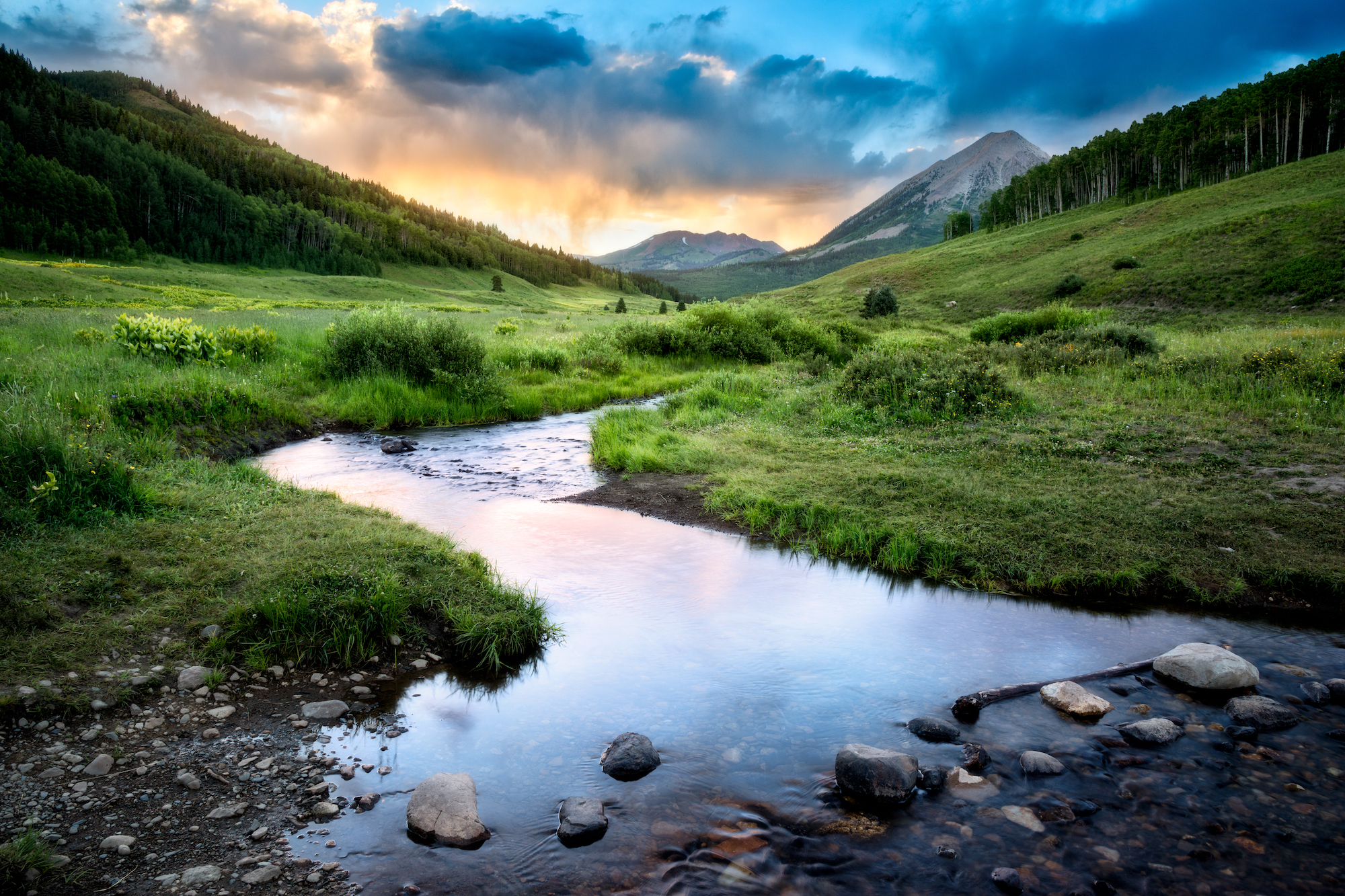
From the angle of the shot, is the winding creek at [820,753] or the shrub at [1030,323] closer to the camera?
the winding creek at [820,753]

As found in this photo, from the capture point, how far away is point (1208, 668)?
5.77 meters

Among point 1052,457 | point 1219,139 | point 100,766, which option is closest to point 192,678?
point 100,766

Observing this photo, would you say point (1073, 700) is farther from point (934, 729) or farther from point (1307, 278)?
point (1307, 278)

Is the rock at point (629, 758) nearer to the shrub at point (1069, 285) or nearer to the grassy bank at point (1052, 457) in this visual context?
the grassy bank at point (1052, 457)

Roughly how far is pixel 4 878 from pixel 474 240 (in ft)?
595

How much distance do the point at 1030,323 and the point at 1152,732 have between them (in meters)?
29.2

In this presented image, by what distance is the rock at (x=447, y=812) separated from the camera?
4105mm

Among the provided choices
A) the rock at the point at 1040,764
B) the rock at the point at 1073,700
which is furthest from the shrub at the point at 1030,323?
the rock at the point at 1040,764

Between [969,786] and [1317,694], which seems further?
[1317,694]

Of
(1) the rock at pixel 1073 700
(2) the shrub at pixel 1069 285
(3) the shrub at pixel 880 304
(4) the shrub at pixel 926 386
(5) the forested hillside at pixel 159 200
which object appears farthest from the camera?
(5) the forested hillside at pixel 159 200

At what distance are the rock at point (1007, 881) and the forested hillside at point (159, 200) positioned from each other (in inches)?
4739

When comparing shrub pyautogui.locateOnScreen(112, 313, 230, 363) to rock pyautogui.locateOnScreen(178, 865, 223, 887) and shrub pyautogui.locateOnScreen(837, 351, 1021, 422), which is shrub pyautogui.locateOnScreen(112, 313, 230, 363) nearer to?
rock pyautogui.locateOnScreen(178, 865, 223, 887)

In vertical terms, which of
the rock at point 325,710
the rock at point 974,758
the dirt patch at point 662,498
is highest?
the dirt patch at point 662,498

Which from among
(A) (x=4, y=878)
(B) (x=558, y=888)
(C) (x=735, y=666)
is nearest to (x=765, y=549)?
(C) (x=735, y=666)
